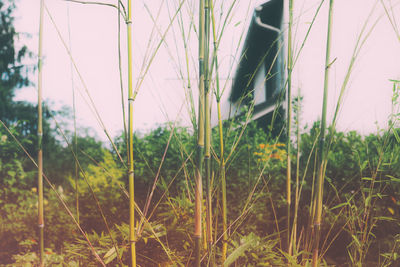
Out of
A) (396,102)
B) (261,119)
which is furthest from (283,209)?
(396,102)

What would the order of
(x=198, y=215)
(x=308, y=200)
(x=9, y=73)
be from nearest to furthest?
(x=198, y=215)
(x=308, y=200)
(x=9, y=73)

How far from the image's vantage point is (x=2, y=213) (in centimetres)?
266

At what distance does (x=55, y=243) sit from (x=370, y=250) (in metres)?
2.41

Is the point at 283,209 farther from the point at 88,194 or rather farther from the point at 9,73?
the point at 9,73

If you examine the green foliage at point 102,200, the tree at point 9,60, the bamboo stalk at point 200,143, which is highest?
the tree at point 9,60

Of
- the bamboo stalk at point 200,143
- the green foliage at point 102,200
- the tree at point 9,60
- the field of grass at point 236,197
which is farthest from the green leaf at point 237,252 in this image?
the tree at point 9,60

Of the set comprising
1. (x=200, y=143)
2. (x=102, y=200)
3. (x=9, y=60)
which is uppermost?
(x=9, y=60)

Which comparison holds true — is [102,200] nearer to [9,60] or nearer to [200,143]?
[200,143]

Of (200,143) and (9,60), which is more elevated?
(9,60)

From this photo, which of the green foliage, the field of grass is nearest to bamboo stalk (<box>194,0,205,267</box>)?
the field of grass

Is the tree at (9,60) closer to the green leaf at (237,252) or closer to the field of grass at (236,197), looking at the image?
the field of grass at (236,197)

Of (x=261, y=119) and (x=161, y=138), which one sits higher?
(x=261, y=119)

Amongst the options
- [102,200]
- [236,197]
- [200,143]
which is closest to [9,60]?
[102,200]

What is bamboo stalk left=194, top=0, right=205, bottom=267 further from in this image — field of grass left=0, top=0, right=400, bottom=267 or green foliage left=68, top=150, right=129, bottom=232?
green foliage left=68, top=150, right=129, bottom=232
